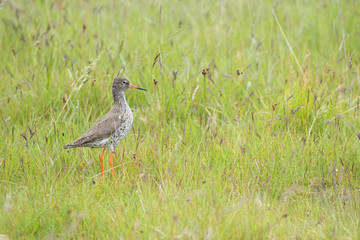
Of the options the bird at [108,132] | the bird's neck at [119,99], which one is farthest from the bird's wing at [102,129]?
the bird's neck at [119,99]

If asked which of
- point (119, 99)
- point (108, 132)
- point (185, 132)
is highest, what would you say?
point (119, 99)

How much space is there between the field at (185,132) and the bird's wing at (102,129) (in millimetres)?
230

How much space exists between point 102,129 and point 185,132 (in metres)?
0.87

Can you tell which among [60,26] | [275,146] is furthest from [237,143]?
[60,26]

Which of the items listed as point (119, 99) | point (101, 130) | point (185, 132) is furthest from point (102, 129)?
point (185, 132)

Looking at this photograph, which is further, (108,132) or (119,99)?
(119,99)

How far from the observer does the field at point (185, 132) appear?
3.56m

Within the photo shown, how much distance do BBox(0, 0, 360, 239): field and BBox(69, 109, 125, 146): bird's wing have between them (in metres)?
0.23

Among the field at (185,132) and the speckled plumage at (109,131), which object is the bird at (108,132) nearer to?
the speckled plumage at (109,131)

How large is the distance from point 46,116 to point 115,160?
51.5 inches

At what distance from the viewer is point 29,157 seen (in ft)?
14.5

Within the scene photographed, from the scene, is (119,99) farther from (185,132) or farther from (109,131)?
(185,132)

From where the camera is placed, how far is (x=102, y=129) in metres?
4.61

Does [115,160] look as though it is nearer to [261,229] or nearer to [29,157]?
[29,157]
